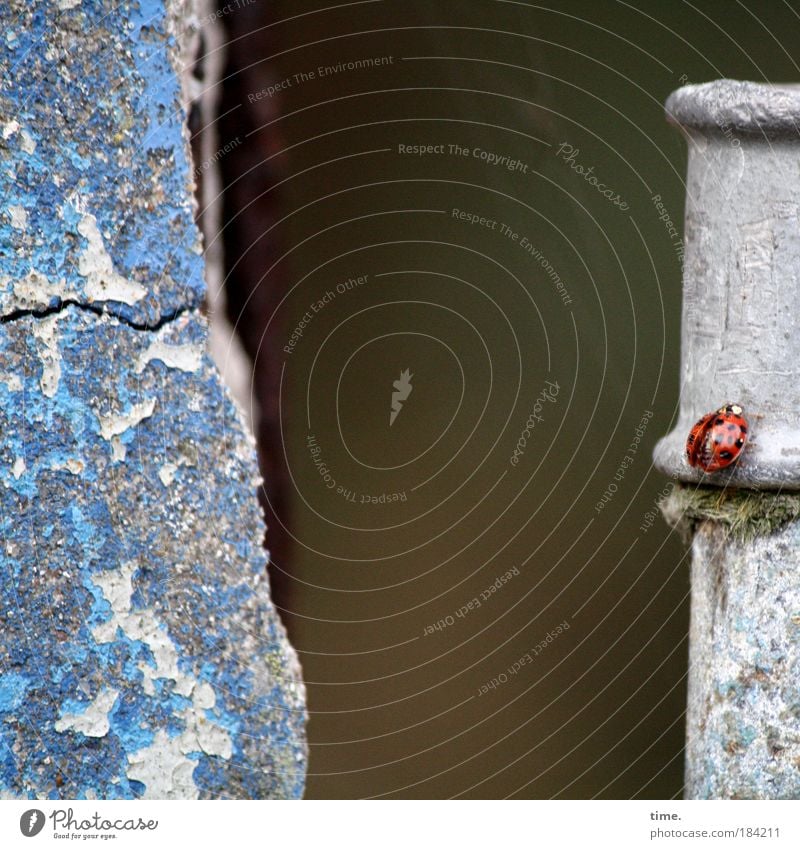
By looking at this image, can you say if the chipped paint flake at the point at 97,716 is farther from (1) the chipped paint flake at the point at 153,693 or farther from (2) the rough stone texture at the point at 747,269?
(2) the rough stone texture at the point at 747,269

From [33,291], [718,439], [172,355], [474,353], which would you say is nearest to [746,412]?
[718,439]

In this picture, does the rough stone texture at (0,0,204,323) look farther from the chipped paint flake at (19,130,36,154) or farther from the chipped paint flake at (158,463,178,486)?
the chipped paint flake at (158,463,178,486)

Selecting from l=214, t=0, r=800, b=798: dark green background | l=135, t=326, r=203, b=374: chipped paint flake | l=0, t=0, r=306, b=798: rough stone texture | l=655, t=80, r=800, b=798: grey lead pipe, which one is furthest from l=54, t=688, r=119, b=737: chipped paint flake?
l=655, t=80, r=800, b=798: grey lead pipe

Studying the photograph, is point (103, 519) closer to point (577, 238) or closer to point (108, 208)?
point (108, 208)

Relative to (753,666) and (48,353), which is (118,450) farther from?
(753,666)

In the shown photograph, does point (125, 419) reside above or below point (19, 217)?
below

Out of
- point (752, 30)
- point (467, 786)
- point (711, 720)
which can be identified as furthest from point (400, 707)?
point (752, 30)
